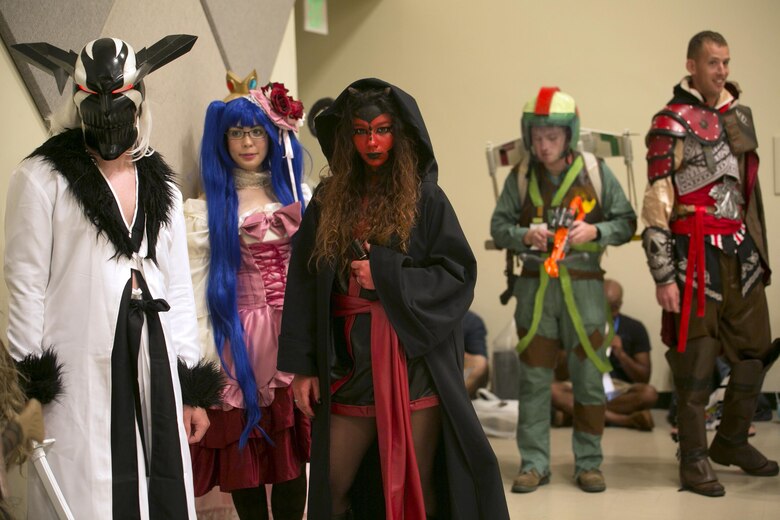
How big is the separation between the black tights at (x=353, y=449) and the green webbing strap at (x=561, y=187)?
82.8 inches

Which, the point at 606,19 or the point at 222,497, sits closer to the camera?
the point at 222,497

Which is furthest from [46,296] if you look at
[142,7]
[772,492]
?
[772,492]

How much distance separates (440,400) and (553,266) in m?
1.94

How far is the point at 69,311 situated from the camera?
8.45ft

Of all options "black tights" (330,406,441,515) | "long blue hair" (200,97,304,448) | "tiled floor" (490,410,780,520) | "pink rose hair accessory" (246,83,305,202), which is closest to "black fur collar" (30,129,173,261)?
"black tights" (330,406,441,515)

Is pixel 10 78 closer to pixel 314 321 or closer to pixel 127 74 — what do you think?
pixel 127 74

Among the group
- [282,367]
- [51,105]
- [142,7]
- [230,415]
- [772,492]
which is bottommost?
[772,492]

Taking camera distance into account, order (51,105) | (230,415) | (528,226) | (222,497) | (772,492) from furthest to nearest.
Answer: (528,226), (772,492), (222,497), (230,415), (51,105)

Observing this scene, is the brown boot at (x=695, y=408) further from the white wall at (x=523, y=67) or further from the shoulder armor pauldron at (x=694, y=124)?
the white wall at (x=523, y=67)

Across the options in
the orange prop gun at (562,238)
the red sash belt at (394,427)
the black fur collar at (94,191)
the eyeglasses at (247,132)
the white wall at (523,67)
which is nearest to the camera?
the black fur collar at (94,191)

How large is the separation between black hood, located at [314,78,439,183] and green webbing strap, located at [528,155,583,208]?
182cm

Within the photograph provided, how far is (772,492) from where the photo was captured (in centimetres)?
462

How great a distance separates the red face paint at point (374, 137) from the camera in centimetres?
303

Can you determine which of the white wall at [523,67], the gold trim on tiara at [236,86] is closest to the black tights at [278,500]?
the gold trim on tiara at [236,86]
